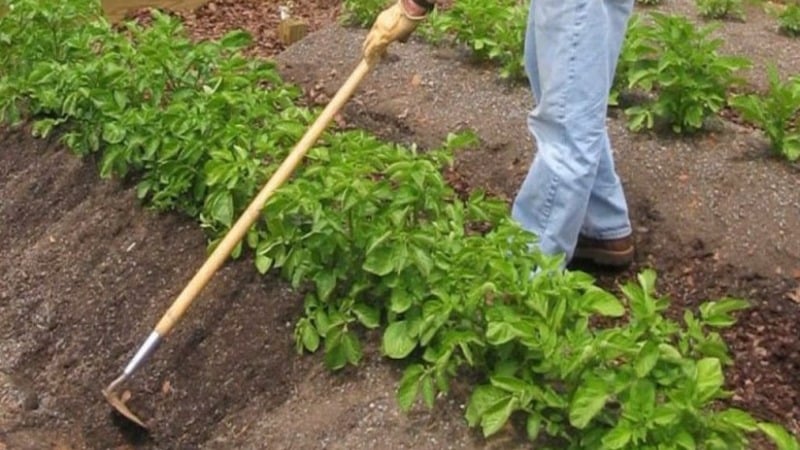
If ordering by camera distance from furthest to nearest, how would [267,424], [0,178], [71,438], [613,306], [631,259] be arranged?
[0,178] → [631,259] → [71,438] → [267,424] → [613,306]

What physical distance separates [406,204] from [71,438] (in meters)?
1.18

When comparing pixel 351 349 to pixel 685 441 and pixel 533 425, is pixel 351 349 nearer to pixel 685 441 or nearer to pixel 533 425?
pixel 533 425

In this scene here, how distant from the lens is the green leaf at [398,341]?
12.1 ft

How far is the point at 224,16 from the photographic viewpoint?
704 cm

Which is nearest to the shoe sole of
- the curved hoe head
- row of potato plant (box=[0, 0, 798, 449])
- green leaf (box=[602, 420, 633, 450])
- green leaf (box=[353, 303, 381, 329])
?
row of potato plant (box=[0, 0, 798, 449])

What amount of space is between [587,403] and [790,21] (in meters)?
3.29

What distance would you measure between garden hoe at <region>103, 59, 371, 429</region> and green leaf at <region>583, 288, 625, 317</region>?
99 centimetres

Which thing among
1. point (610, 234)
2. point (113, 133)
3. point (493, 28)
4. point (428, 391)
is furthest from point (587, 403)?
point (493, 28)

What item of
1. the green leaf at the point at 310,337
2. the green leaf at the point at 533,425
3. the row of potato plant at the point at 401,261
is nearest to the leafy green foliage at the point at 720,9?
the row of potato plant at the point at 401,261

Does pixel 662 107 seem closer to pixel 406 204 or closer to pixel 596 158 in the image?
pixel 596 158

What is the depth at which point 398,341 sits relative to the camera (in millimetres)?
3709

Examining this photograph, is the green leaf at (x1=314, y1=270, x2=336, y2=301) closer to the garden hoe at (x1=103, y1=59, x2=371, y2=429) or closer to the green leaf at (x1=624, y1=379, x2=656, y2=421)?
the garden hoe at (x1=103, y1=59, x2=371, y2=429)

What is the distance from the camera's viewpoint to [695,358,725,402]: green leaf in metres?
3.25

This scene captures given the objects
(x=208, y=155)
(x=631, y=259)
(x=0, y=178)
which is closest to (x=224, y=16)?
(x=0, y=178)
